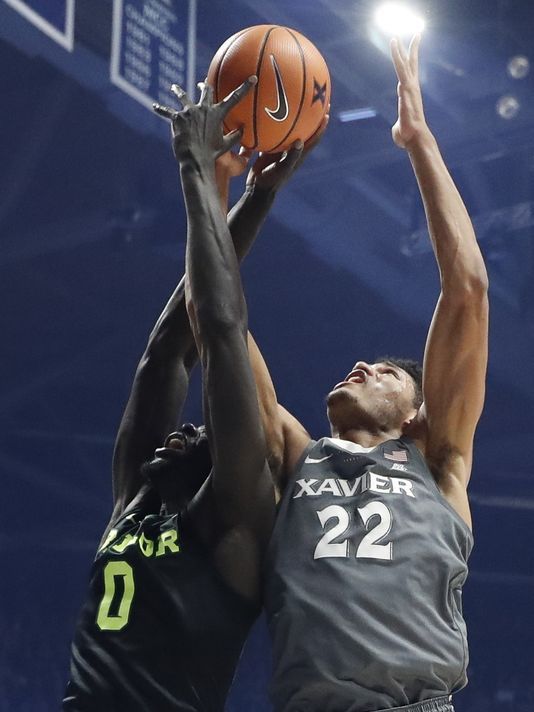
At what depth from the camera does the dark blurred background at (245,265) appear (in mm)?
4996

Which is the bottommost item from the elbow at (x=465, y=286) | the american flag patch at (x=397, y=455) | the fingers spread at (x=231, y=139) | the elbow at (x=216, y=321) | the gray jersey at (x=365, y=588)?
the gray jersey at (x=365, y=588)

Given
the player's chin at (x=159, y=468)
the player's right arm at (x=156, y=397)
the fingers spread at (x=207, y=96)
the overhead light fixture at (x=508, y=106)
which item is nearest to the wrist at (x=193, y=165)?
the fingers spread at (x=207, y=96)

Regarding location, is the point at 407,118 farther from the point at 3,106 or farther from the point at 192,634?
the point at 3,106

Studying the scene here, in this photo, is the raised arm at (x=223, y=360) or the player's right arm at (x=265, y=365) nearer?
the raised arm at (x=223, y=360)

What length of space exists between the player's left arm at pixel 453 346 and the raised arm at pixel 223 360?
365 millimetres

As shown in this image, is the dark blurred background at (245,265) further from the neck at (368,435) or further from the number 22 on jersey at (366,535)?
the number 22 on jersey at (366,535)

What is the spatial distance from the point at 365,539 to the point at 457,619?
0.71 feet

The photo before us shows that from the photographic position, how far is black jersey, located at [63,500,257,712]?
1845 millimetres

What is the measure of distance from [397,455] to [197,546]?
0.41 m

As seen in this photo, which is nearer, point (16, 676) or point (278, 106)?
point (278, 106)

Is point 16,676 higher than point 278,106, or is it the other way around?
point 278,106

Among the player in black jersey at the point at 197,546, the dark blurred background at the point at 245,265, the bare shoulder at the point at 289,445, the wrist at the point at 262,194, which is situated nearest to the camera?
the player in black jersey at the point at 197,546

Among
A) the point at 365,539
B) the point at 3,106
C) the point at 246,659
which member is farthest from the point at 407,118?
the point at 246,659

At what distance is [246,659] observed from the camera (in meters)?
5.21
